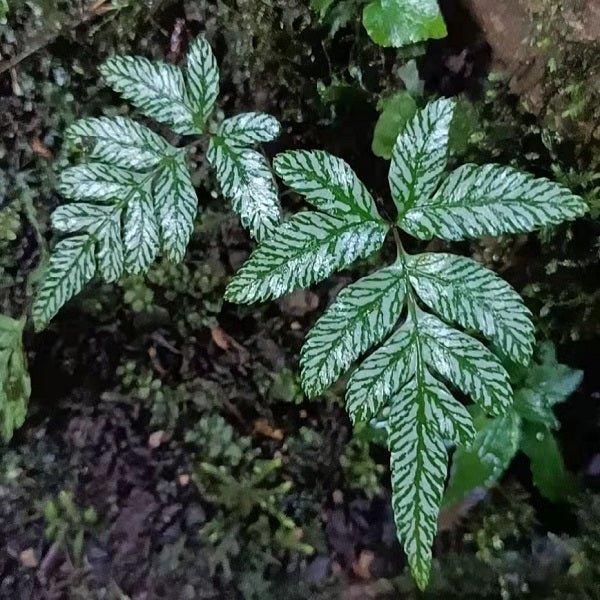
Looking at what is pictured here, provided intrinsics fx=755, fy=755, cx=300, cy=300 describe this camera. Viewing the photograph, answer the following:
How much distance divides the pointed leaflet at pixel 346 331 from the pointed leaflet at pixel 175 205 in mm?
286

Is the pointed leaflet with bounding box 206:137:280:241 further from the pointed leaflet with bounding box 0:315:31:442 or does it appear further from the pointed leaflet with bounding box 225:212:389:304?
the pointed leaflet with bounding box 0:315:31:442

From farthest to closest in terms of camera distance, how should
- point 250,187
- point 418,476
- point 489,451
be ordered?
point 489,451, point 250,187, point 418,476

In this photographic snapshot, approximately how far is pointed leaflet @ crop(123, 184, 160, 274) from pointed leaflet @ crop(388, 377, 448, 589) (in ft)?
1.63

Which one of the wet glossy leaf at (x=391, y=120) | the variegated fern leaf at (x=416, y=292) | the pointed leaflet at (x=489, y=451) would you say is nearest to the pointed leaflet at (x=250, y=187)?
the variegated fern leaf at (x=416, y=292)

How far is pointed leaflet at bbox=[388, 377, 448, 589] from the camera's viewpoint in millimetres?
1037

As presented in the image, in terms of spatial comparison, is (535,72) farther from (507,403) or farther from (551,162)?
(507,403)

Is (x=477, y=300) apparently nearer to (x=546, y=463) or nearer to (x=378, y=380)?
(x=378, y=380)

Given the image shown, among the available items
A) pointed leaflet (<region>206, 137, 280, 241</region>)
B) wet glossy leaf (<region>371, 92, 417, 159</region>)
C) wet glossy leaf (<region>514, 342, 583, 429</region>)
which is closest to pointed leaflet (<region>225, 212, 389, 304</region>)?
pointed leaflet (<region>206, 137, 280, 241</region>)

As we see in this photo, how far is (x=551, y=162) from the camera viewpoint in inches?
52.4

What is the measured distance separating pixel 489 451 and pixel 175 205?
0.71 meters

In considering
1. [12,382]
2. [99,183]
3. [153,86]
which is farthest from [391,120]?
[12,382]

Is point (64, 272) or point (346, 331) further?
point (64, 272)

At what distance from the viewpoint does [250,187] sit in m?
1.22

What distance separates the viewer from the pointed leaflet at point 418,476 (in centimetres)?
104
